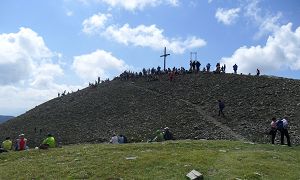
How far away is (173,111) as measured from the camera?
62.9m

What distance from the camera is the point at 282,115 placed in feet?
168

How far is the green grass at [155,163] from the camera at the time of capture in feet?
78.5

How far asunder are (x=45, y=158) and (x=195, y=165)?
1072 centimetres

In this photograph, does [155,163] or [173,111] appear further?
[173,111]

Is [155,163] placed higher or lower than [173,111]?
lower

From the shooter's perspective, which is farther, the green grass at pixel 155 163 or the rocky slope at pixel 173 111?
the rocky slope at pixel 173 111

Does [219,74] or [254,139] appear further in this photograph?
[219,74]

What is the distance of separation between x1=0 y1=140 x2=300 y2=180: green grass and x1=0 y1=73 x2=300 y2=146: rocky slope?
46.8ft

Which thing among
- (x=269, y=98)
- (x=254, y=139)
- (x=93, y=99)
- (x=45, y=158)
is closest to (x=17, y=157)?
(x=45, y=158)

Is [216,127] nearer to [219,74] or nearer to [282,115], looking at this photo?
[282,115]

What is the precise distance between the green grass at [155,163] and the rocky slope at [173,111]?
1428cm

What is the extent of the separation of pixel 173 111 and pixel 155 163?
121 ft

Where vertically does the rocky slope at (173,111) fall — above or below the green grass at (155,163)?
above

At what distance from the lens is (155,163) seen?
2605 cm
